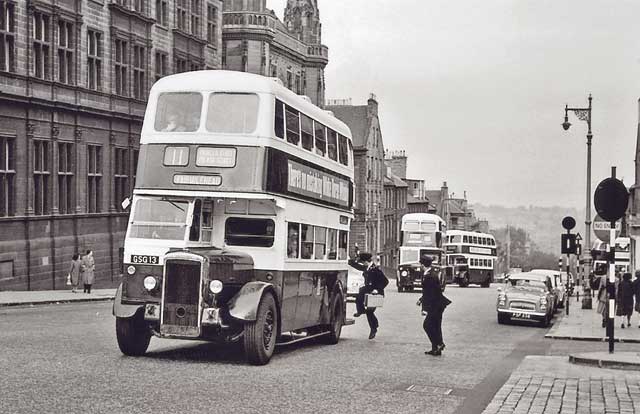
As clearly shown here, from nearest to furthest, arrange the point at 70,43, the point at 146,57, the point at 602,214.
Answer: the point at 602,214
the point at 70,43
the point at 146,57

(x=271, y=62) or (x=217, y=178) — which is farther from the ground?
(x=271, y=62)

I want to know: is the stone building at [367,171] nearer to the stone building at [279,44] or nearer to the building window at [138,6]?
the stone building at [279,44]

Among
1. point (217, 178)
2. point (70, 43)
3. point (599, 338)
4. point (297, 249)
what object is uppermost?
point (70, 43)

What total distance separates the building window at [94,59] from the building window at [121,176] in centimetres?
399

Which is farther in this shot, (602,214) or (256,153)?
(602,214)

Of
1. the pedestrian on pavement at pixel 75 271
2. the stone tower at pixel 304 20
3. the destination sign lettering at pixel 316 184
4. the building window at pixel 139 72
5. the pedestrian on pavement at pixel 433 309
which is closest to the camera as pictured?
the destination sign lettering at pixel 316 184

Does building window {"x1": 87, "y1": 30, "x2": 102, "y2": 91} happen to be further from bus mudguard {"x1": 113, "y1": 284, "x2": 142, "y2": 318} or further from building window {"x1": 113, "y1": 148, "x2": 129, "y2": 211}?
bus mudguard {"x1": 113, "y1": 284, "x2": 142, "y2": 318}

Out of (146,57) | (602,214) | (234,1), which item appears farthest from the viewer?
(234,1)

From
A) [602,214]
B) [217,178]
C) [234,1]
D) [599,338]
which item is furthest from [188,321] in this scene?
[234,1]

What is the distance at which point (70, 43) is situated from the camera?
157 ft

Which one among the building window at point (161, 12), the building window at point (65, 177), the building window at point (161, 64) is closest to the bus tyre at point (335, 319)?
the building window at point (65, 177)

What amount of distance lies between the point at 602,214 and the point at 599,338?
8.31m

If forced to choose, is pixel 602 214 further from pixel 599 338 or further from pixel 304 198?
pixel 599 338

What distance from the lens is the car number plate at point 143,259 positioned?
16.8m
